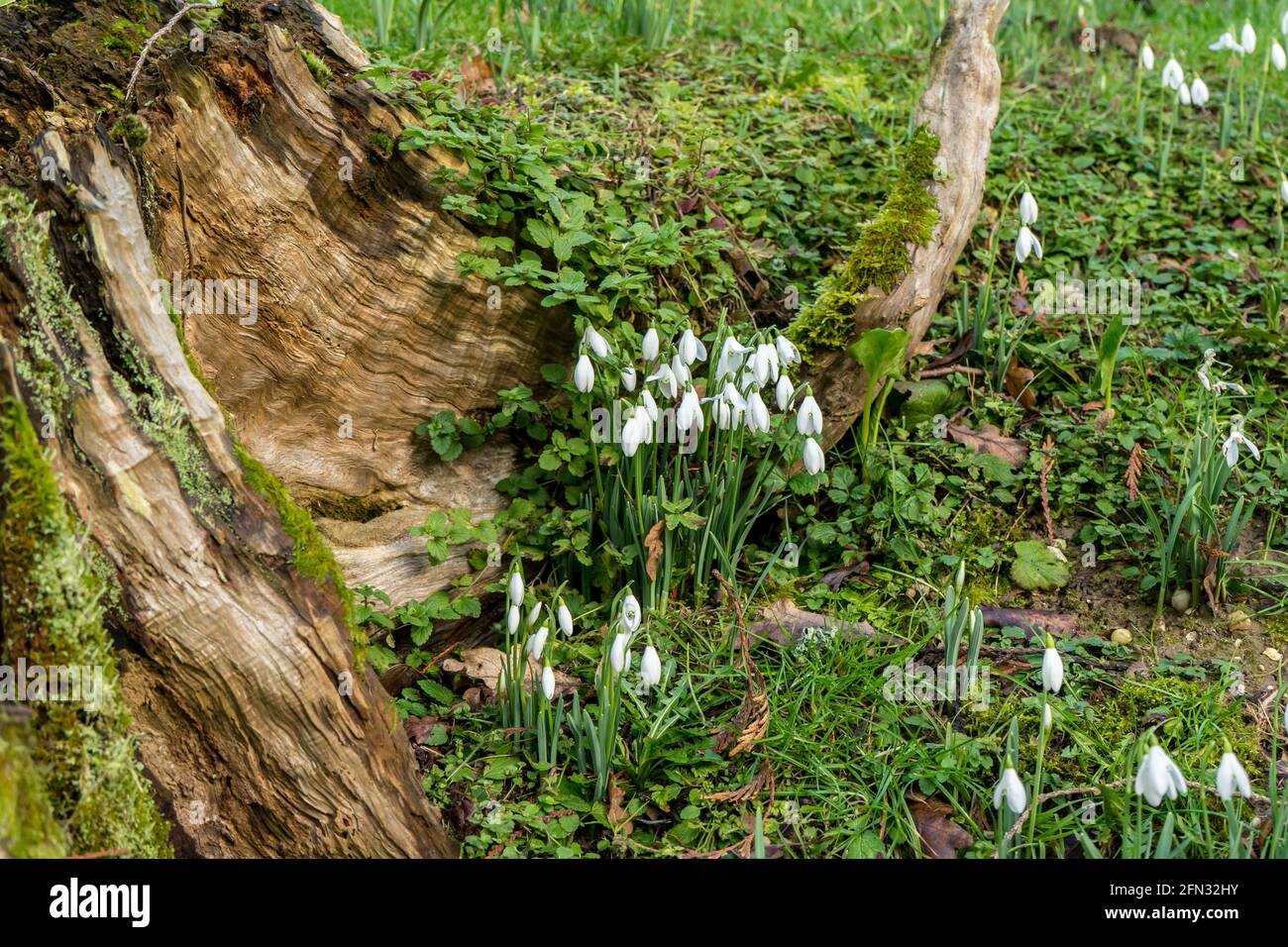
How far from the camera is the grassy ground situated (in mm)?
3119

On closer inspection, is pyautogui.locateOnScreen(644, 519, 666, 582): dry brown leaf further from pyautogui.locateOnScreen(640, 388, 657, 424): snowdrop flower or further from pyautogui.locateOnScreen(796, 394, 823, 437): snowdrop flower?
pyautogui.locateOnScreen(796, 394, 823, 437): snowdrop flower

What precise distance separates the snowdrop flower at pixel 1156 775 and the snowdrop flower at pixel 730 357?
1.58m

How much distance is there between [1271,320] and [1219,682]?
6.36 feet

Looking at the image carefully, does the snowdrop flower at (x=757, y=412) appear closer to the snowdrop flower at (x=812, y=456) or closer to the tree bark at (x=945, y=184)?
the snowdrop flower at (x=812, y=456)

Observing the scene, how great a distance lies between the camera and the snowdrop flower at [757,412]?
11.2ft

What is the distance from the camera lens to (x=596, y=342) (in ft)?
11.4

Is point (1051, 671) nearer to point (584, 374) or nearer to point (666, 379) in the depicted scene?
point (666, 379)

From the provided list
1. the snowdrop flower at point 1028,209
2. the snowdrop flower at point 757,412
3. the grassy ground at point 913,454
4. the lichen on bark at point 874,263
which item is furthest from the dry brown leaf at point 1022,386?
the snowdrop flower at point 757,412

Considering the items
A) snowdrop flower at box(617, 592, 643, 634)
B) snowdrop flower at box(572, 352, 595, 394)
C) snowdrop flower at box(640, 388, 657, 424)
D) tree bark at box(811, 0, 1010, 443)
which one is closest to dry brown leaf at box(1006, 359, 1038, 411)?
tree bark at box(811, 0, 1010, 443)

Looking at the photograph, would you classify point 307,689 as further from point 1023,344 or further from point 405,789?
point 1023,344

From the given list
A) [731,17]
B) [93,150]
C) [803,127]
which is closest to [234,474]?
[93,150]

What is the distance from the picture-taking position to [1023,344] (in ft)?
14.9

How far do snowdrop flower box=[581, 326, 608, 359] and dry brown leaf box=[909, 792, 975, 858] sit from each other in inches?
62.4

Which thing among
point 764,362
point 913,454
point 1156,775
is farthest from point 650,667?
point 913,454
